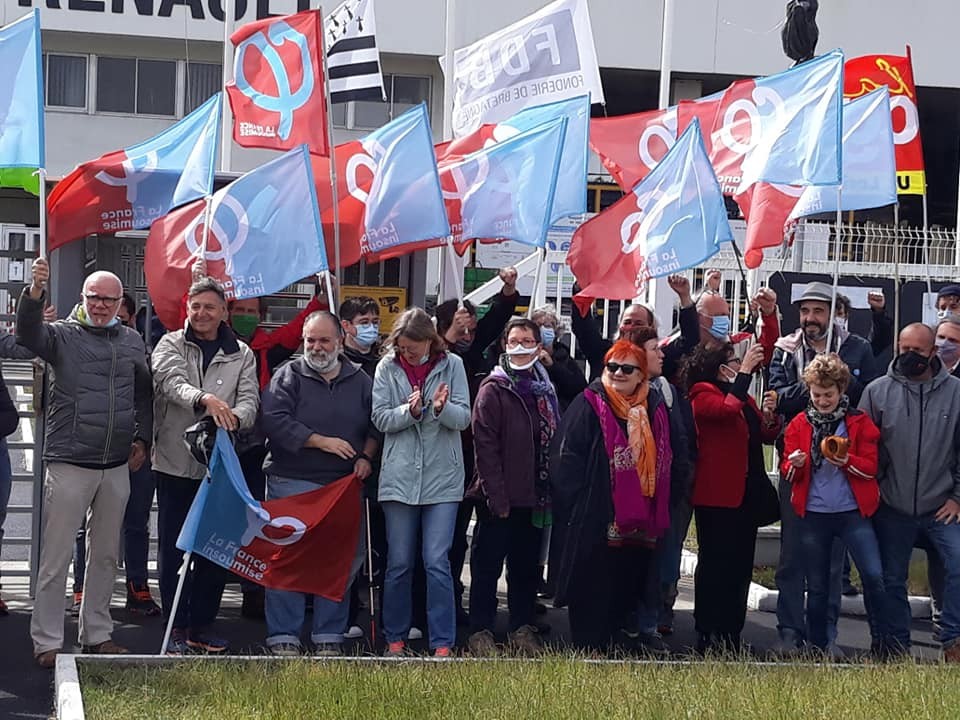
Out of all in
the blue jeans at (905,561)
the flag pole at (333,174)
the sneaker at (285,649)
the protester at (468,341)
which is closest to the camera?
the sneaker at (285,649)

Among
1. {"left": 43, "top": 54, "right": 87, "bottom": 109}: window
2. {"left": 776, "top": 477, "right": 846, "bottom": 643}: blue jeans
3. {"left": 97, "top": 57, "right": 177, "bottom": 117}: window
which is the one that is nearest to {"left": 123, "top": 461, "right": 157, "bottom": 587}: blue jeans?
{"left": 776, "top": 477, "right": 846, "bottom": 643}: blue jeans

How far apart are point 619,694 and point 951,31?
Result: 31.0 meters

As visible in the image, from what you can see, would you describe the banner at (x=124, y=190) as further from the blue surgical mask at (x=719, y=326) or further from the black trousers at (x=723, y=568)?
the black trousers at (x=723, y=568)

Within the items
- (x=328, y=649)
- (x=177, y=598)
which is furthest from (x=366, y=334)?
(x=177, y=598)

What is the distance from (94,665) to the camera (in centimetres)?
765

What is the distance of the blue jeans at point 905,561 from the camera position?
8.80 metres

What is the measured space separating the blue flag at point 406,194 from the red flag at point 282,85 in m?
0.95

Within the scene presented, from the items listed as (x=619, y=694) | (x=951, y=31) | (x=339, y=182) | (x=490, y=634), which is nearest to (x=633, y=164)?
(x=339, y=182)

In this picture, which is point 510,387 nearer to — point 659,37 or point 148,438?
point 148,438

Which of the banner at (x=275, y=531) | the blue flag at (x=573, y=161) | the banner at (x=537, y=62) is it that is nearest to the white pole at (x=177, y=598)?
the banner at (x=275, y=531)

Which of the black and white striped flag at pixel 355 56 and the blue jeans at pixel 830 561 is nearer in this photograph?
the blue jeans at pixel 830 561

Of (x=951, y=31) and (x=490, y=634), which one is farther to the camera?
(x=951, y=31)

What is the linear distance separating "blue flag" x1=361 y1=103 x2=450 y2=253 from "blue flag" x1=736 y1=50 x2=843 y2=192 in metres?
2.43

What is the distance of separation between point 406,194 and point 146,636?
3.38 metres
